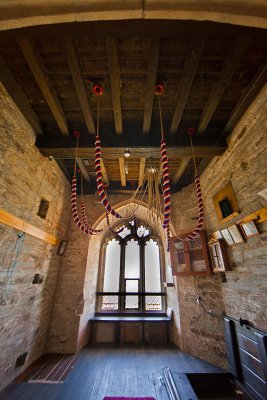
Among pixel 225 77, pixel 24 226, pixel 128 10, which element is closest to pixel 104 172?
pixel 24 226

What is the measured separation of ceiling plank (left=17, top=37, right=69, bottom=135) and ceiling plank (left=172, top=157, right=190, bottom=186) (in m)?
2.20

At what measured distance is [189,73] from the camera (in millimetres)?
2020

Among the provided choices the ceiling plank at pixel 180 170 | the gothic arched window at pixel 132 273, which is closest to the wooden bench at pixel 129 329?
the gothic arched window at pixel 132 273

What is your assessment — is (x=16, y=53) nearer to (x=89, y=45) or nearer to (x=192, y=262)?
(x=89, y=45)

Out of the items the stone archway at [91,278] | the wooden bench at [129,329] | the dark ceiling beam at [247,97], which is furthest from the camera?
the wooden bench at [129,329]

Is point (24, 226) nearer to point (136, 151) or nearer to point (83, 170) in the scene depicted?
point (83, 170)

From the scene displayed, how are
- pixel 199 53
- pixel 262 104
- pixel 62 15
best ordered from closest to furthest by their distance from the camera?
pixel 62 15, pixel 199 53, pixel 262 104

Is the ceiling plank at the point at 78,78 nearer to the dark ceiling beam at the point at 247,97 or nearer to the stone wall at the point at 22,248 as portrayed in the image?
the stone wall at the point at 22,248

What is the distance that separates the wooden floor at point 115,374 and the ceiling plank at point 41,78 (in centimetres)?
360

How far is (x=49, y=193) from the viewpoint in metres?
3.31

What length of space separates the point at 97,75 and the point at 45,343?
4.54 meters

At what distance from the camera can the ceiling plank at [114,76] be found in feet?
5.82

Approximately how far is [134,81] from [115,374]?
163 inches

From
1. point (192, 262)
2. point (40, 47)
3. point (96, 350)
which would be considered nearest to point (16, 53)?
point (40, 47)
